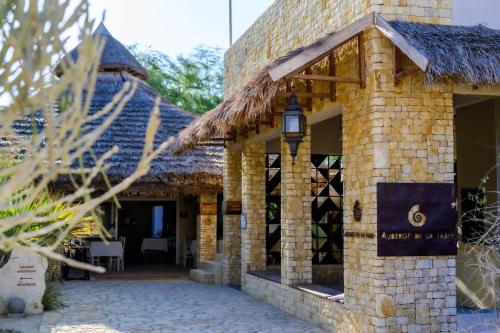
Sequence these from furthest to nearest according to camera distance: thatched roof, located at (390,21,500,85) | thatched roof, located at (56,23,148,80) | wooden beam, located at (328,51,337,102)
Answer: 1. thatched roof, located at (56,23,148,80)
2. wooden beam, located at (328,51,337,102)
3. thatched roof, located at (390,21,500,85)

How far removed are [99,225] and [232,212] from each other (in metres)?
11.3

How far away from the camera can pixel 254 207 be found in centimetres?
1247

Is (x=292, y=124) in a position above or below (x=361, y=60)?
below

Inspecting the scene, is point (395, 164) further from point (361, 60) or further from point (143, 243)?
point (143, 243)

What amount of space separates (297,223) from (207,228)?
6.02 m

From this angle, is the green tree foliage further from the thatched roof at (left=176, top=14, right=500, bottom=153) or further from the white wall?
the white wall

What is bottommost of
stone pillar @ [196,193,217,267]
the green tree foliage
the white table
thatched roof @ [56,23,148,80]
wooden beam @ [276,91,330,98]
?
the white table

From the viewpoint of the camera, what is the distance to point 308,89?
903 centimetres

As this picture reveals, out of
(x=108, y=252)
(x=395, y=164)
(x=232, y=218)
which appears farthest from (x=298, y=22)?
(x=108, y=252)

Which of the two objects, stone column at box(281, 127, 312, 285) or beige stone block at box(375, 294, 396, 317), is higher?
stone column at box(281, 127, 312, 285)

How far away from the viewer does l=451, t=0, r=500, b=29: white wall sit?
772 centimetres

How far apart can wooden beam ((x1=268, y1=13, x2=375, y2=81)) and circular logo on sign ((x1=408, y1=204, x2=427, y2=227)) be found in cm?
195

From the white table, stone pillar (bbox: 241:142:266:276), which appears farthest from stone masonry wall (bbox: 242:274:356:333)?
the white table

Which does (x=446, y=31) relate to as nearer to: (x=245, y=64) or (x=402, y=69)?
(x=402, y=69)
